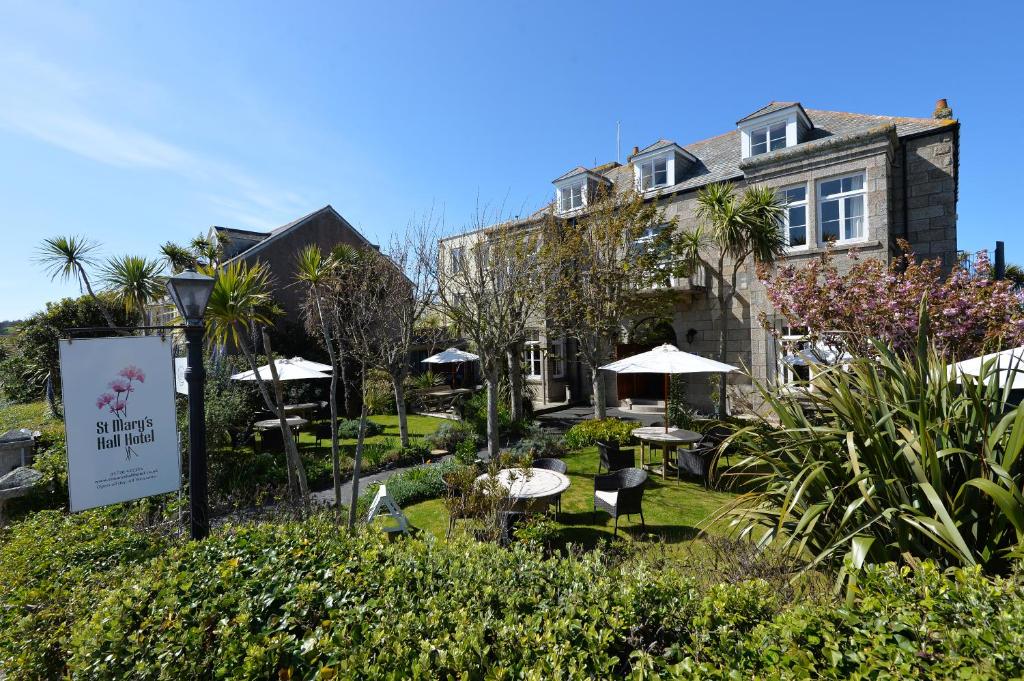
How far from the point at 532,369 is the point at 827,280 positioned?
13.8m

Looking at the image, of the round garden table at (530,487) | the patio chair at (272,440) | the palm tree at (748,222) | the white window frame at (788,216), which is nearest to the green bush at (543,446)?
the round garden table at (530,487)

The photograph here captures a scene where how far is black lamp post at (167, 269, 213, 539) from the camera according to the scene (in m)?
4.77

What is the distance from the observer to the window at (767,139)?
56.7ft

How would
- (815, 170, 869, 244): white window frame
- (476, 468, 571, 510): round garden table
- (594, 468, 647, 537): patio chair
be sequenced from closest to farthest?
(476, 468, 571, 510): round garden table → (594, 468, 647, 537): patio chair → (815, 170, 869, 244): white window frame

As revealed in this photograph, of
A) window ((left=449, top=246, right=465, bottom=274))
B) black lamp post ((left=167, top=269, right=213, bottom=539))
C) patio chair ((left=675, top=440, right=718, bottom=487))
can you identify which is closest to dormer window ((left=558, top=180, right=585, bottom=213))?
window ((left=449, top=246, right=465, bottom=274))

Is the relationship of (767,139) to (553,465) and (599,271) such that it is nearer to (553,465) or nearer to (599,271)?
(599,271)

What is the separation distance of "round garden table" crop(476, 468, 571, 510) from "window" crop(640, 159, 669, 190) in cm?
1605

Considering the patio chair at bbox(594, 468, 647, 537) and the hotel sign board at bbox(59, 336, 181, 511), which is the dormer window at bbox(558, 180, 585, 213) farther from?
the hotel sign board at bbox(59, 336, 181, 511)

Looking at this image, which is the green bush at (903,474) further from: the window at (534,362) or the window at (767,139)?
the window at (534,362)

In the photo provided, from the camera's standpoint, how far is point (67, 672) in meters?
Result: 2.92

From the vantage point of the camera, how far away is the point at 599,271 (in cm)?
1541

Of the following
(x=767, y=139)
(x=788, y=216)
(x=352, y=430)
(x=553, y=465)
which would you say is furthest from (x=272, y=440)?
(x=767, y=139)

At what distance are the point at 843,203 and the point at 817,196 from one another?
75 centimetres

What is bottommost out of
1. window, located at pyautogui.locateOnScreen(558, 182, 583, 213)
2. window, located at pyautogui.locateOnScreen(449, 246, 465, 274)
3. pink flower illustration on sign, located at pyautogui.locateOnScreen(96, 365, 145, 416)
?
pink flower illustration on sign, located at pyautogui.locateOnScreen(96, 365, 145, 416)
